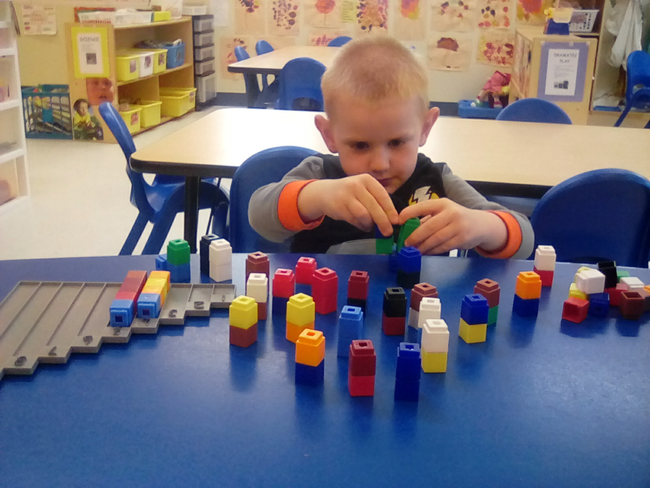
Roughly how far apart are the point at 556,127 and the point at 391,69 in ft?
4.37

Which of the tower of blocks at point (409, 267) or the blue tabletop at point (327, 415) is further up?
the tower of blocks at point (409, 267)

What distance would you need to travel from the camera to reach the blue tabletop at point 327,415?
1.61 feet

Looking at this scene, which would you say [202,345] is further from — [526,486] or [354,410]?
[526,486]

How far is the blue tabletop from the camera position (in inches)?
19.3

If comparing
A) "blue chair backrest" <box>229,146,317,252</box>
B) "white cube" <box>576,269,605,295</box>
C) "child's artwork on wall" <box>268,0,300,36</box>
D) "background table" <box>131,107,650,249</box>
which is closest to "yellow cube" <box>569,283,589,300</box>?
"white cube" <box>576,269,605,295</box>

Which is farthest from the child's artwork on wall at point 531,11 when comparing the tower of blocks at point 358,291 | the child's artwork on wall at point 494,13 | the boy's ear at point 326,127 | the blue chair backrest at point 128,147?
the tower of blocks at point 358,291

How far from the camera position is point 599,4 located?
5.08 m

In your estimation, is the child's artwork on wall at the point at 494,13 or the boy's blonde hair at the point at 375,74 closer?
the boy's blonde hair at the point at 375,74

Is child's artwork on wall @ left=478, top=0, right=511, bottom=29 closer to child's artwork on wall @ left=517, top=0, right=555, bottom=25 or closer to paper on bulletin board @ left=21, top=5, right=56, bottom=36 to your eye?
child's artwork on wall @ left=517, top=0, right=555, bottom=25

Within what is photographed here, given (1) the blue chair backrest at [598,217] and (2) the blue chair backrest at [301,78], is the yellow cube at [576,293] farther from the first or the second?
(2) the blue chair backrest at [301,78]

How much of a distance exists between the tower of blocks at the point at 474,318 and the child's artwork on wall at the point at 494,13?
5.46 meters

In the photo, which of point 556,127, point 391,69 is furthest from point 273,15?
point 391,69

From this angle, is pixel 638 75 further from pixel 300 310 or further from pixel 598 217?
pixel 300 310

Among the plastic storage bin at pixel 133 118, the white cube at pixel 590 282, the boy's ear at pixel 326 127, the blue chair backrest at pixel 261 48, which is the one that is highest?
the blue chair backrest at pixel 261 48
